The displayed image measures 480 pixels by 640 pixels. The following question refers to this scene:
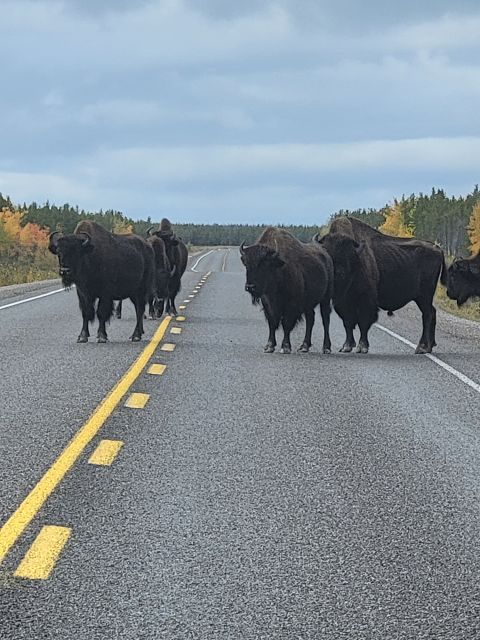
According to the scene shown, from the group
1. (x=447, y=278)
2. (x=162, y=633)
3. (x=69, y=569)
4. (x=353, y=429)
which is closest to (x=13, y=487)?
(x=69, y=569)

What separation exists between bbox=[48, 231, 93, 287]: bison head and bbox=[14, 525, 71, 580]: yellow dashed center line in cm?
1122

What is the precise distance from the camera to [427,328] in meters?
16.8

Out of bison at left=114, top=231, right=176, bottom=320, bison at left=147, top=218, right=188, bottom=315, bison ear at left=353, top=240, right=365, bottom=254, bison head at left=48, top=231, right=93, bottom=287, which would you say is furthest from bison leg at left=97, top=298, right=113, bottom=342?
bison at left=147, top=218, right=188, bottom=315

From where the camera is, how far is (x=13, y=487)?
266 inches

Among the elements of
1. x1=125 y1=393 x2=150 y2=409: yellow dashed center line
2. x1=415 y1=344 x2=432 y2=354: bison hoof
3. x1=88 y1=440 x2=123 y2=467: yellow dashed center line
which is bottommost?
x1=415 y1=344 x2=432 y2=354: bison hoof

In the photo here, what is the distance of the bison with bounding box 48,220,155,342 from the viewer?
1691cm

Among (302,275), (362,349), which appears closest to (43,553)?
(302,275)

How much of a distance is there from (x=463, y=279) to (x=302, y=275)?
4.72m

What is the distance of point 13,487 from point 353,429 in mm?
3318

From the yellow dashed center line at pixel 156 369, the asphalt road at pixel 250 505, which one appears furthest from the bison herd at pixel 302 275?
the asphalt road at pixel 250 505

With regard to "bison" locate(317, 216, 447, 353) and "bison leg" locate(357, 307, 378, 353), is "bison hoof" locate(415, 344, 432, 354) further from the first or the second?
"bison leg" locate(357, 307, 378, 353)

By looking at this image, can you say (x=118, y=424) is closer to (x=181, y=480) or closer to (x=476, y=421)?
(x=181, y=480)

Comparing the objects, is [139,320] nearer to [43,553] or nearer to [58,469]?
[58,469]

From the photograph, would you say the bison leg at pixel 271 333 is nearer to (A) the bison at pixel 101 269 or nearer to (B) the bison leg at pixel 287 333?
(B) the bison leg at pixel 287 333
